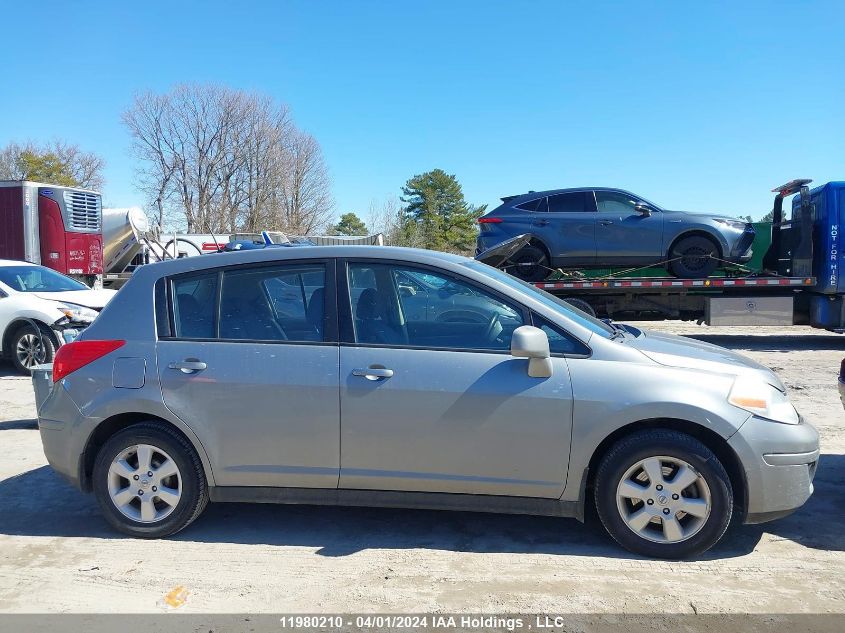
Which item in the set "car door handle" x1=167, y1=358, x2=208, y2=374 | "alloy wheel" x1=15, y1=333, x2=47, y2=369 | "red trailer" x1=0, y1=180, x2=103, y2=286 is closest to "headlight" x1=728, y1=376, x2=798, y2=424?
"car door handle" x1=167, y1=358, x2=208, y2=374

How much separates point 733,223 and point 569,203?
112 inches

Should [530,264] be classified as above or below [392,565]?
above

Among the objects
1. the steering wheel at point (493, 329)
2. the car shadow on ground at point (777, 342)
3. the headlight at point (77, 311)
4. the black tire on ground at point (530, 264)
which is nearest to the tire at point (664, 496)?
the steering wheel at point (493, 329)

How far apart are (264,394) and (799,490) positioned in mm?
2971

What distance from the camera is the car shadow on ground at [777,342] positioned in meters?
12.2

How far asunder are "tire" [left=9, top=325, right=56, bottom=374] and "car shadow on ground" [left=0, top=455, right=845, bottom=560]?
5.53 metres

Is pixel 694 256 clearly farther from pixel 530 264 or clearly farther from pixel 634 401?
pixel 634 401

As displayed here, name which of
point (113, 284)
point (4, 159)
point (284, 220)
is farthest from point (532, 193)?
point (4, 159)

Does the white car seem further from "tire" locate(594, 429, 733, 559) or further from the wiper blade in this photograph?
"tire" locate(594, 429, 733, 559)

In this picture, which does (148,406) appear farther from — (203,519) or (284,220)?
(284,220)

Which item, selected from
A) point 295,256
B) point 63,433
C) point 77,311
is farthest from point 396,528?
point 77,311

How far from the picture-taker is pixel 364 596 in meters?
3.41

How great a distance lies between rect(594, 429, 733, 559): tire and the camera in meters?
3.64

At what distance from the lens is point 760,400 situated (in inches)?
147
